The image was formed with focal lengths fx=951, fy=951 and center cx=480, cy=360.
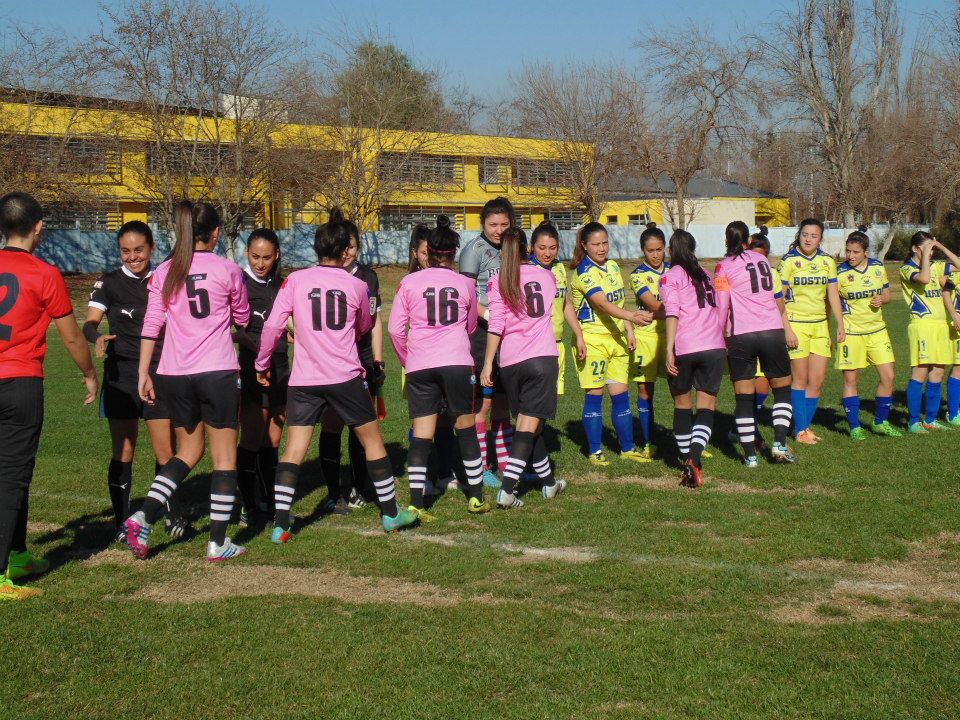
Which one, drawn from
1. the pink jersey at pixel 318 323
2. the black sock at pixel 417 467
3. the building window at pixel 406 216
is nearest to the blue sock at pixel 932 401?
the black sock at pixel 417 467

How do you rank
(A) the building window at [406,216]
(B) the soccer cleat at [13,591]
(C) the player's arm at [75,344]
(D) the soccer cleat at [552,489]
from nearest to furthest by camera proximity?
(B) the soccer cleat at [13,591] < (C) the player's arm at [75,344] < (D) the soccer cleat at [552,489] < (A) the building window at [406,216]

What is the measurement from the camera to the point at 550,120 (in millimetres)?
44438

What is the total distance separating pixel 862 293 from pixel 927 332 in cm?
89

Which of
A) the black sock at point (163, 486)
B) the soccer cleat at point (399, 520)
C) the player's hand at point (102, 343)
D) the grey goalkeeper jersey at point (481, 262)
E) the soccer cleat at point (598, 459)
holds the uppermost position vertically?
the grey goalkeeper jersey at point (481, 262)

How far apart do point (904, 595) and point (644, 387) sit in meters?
4.37

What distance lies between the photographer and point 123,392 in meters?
6.66

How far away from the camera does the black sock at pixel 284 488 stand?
640 centimetres

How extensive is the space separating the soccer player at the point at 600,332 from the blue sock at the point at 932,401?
3.46 meters

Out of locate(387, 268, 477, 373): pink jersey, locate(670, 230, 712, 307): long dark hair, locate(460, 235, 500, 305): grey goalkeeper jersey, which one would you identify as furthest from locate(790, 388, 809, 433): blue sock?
locate(387, 268, 477, 373): pink jersey

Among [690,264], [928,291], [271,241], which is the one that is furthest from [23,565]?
[928,291]

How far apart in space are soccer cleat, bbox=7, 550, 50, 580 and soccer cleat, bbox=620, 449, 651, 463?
5.09 meters

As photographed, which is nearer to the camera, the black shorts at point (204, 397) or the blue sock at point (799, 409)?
the black shorts at point (204, 397)

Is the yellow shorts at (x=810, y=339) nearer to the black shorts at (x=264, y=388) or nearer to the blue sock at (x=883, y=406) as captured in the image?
the blue sock at (x=883, y=406)

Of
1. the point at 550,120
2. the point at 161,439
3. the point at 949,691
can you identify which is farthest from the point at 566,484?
the point at 550,120
